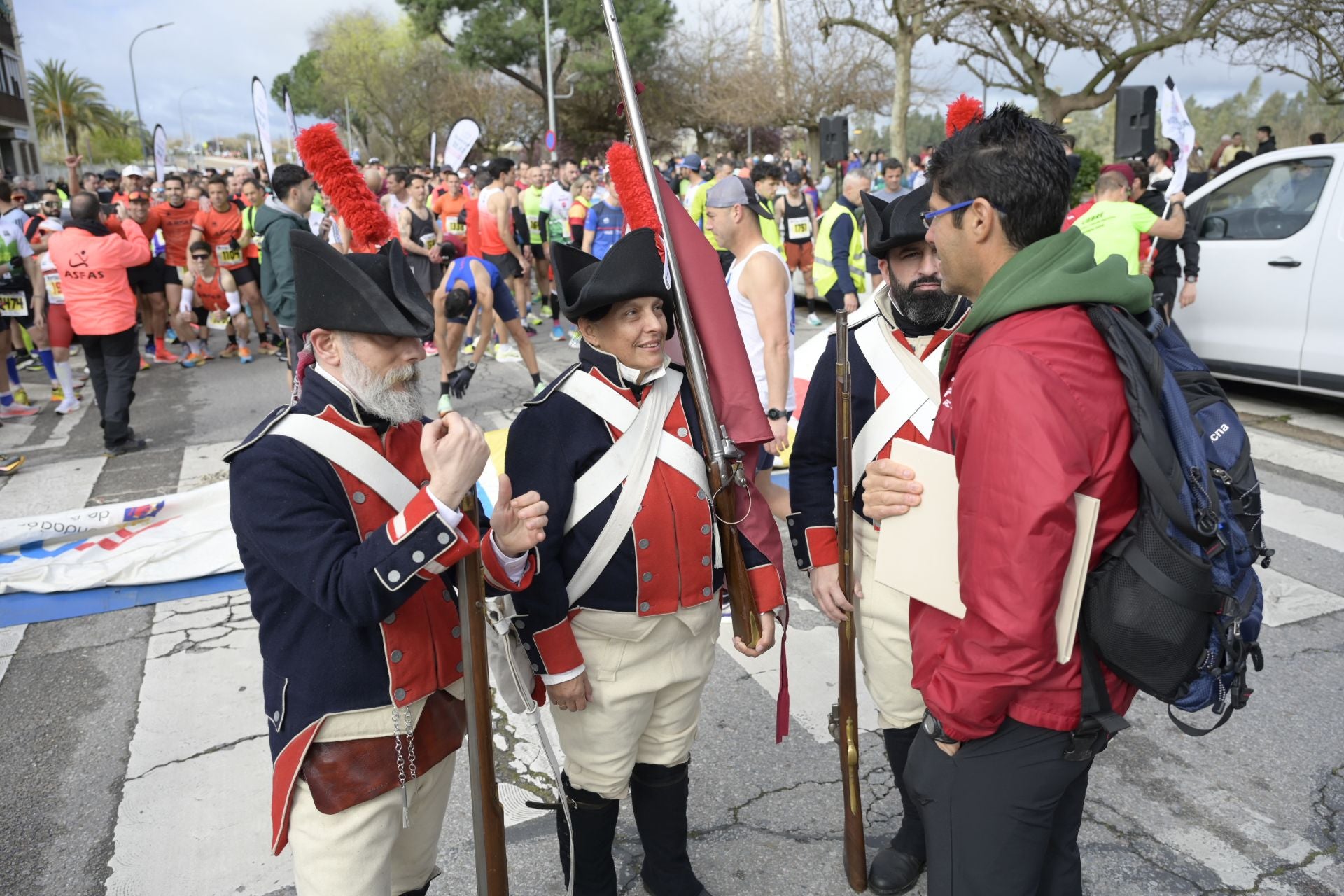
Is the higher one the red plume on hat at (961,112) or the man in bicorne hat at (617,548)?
the red plume on hat at (961,112)

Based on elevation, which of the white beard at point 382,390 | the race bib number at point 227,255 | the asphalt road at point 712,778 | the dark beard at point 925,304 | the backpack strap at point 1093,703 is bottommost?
the asphalt road at point 712,778

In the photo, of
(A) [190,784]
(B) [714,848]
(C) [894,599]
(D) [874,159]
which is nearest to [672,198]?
(C) [894,599]

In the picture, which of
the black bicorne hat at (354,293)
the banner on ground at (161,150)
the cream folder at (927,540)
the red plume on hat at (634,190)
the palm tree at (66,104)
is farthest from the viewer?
the palm tree at (66,104)

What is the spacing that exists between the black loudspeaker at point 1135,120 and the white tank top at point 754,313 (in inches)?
325

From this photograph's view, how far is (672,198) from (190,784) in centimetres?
271

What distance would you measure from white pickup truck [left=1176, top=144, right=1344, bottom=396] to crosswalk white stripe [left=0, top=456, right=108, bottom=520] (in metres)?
8.77

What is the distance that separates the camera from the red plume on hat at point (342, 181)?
2.28 meters

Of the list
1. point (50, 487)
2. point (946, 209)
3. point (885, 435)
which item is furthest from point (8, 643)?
point (946, 209)

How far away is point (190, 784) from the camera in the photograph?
3.44m

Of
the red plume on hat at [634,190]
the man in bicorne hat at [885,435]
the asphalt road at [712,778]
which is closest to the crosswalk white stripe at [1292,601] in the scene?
the asphalt road at [712,778]

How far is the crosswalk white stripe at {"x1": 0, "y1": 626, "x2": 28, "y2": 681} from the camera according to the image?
436 cm

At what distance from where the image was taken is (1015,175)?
1.76 m

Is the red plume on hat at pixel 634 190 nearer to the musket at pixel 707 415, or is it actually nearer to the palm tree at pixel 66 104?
the musket at pixel 707 415

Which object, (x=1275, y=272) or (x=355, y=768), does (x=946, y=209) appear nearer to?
(x=355, y=768)
